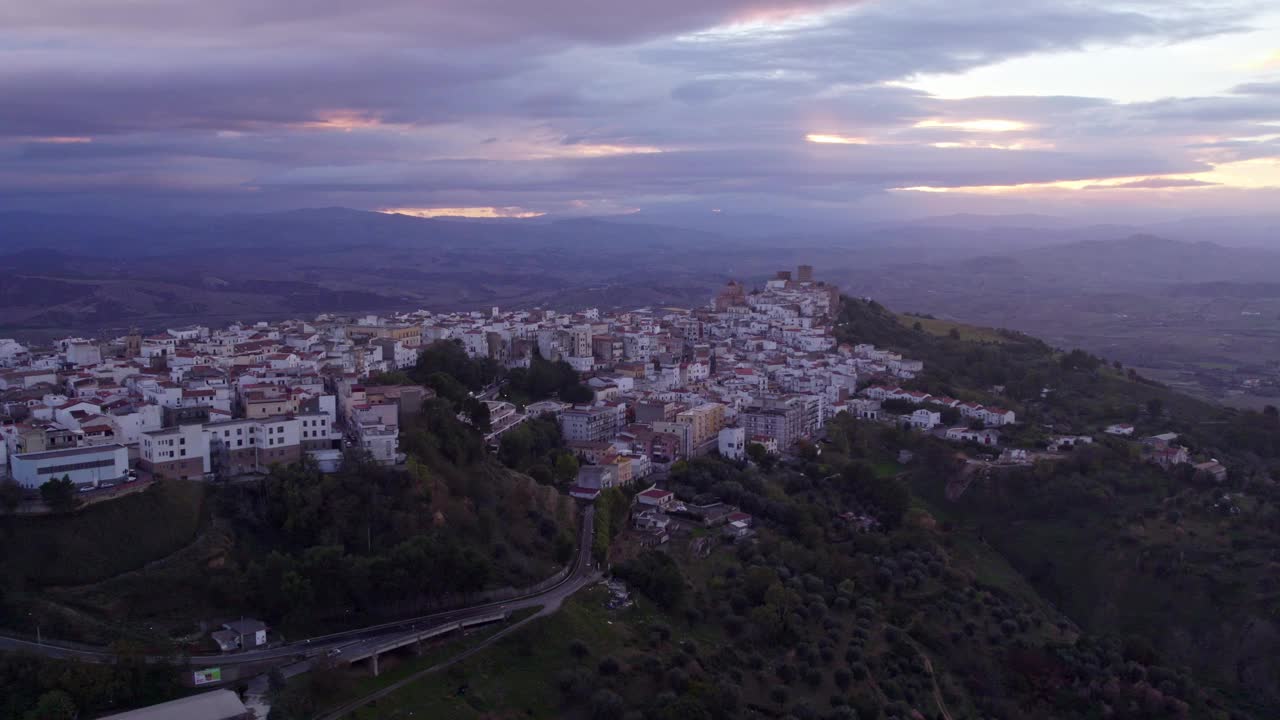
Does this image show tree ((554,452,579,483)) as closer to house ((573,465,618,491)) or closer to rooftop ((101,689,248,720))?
house ((573,465,618,491))

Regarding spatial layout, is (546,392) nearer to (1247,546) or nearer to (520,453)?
(520,453)

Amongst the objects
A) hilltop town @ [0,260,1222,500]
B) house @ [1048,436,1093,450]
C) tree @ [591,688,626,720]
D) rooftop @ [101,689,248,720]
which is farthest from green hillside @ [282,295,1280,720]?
rooftop @ [101,689,248,720]

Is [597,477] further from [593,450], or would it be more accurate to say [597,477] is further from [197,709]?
[197,709]

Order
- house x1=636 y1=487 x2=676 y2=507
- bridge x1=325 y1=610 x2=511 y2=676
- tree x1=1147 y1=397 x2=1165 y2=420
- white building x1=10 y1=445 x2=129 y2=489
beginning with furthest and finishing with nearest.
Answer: tree x1=1147 y1=397 x2=1165 y2=420, house x1=636 y1=487 x2=676 y2=507, white building x1=10 y1=445 x2=129 y2=489, bridge x1=325 y1=610 x2=511 y2=676

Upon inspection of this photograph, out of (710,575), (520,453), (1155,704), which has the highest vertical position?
(520,453)

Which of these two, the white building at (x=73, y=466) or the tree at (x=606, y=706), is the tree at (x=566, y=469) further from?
the white building at (x=73, y=466)

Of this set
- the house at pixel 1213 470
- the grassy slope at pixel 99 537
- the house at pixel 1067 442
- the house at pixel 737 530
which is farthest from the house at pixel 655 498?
the house at pixel 1213 470

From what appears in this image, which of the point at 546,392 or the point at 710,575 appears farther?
the point at 546,392

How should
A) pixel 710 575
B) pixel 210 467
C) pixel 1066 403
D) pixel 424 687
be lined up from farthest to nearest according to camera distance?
pixel 1066 403, pixel 710 575, pixel 210 467, pixel 424 687

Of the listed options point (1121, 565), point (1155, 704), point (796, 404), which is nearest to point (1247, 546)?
point (1121, 565)
